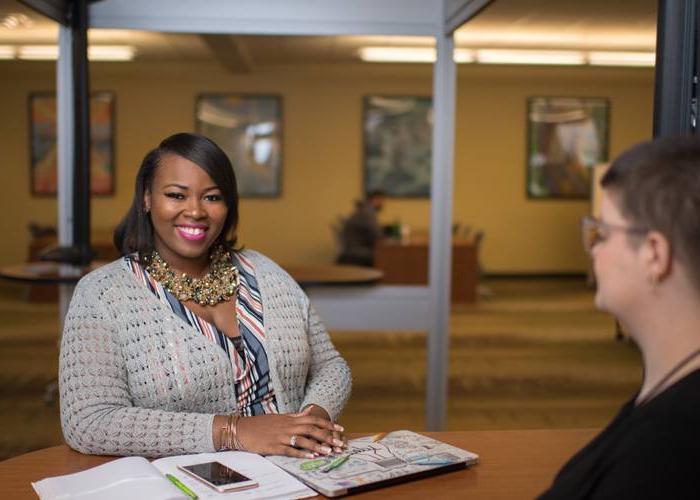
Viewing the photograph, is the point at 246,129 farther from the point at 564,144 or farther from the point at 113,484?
the point at 113,484

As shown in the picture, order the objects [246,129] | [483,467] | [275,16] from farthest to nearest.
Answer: [246,129] < [275,16] < [483,467]

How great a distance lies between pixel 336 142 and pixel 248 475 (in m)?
12.7

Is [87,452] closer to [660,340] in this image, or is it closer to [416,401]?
[660,340]

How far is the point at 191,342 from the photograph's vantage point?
218 centimetres

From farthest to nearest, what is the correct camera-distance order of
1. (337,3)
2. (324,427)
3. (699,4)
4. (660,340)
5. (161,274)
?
(337,3) → (161,274) → (699,4) → (324,427) → (660,340)

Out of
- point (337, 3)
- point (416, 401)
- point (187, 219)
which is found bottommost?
point (416, 401)

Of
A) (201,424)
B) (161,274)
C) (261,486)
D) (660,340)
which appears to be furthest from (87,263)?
(660,340)

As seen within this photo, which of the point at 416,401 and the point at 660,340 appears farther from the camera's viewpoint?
the point at 416,401

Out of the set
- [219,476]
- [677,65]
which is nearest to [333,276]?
[677,65]

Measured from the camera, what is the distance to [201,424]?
1.98 meters

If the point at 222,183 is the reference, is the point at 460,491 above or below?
below

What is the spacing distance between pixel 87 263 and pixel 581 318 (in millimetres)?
6854

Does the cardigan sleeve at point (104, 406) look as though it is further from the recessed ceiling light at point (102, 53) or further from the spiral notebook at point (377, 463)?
the recessed ceiling light at point (102, 53)

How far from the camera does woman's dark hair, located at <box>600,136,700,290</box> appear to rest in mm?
1105
